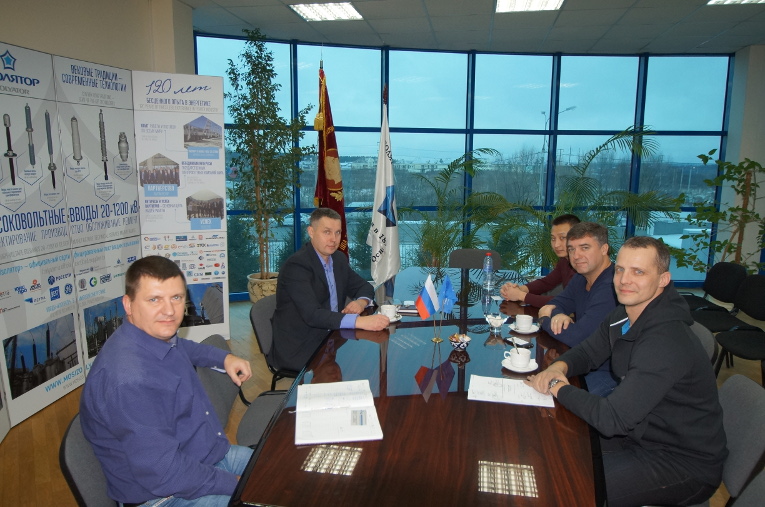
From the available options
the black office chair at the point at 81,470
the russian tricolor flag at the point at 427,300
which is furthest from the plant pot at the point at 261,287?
the black office chair at the point at 81,470

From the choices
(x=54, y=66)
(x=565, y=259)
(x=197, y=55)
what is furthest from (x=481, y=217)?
(x=54, y=66)

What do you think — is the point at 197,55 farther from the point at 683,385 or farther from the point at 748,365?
the point at 748,365

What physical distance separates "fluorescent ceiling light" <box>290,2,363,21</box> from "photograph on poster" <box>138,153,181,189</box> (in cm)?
198

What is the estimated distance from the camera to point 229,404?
2287mm

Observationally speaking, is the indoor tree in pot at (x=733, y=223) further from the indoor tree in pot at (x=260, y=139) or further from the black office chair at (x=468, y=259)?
the indoor tree in pot at (x=260, y=139)

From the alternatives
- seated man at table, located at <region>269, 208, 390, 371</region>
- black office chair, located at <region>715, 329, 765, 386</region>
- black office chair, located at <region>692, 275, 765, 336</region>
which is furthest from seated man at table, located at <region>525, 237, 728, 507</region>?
black office chair, located at <region>692, 275, 765, 336</region>

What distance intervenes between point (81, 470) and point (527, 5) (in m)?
5.13

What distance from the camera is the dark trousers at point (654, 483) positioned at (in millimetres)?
1724

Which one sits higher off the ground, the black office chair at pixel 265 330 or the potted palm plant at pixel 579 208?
the potted palm plant at pixel 579 208

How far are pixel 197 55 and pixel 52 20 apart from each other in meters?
2.53

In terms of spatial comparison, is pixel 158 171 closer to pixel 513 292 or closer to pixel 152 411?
pixel 513 292

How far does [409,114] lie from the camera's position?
681 cm

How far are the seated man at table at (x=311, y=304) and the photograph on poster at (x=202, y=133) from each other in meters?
1.98

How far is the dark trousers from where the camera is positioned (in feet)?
5.65
